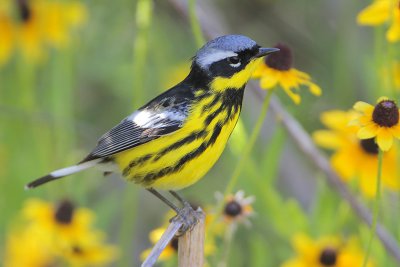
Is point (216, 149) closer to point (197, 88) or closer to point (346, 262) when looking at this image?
point (197, 88)

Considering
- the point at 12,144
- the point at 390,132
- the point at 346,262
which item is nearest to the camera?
the point at 390,132

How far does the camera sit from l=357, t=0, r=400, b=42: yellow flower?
2.87m

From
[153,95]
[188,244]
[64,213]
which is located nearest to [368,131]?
[188,244]

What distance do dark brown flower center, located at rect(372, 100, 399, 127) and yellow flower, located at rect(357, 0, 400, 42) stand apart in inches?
13.6

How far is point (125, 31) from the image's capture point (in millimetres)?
5652

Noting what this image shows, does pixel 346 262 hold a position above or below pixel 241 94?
below

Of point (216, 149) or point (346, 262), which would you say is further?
point (346, 262)

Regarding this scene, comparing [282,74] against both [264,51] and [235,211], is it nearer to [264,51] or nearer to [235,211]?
[264,51]

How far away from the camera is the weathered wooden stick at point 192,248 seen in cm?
271

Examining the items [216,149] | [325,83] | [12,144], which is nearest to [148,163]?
[216,149]

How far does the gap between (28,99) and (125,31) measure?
60.1 inches

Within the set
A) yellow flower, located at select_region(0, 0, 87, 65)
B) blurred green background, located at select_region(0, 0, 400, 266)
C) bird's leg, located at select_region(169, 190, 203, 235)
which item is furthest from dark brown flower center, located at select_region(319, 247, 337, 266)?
yellow flower, located at select_region(0, 0, 87, 65)

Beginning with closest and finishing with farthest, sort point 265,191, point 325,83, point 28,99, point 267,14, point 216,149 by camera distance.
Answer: point 216,149, point 265,191, point 28,99, point 325,83, point 267,14

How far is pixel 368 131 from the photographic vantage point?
256 centimetres
